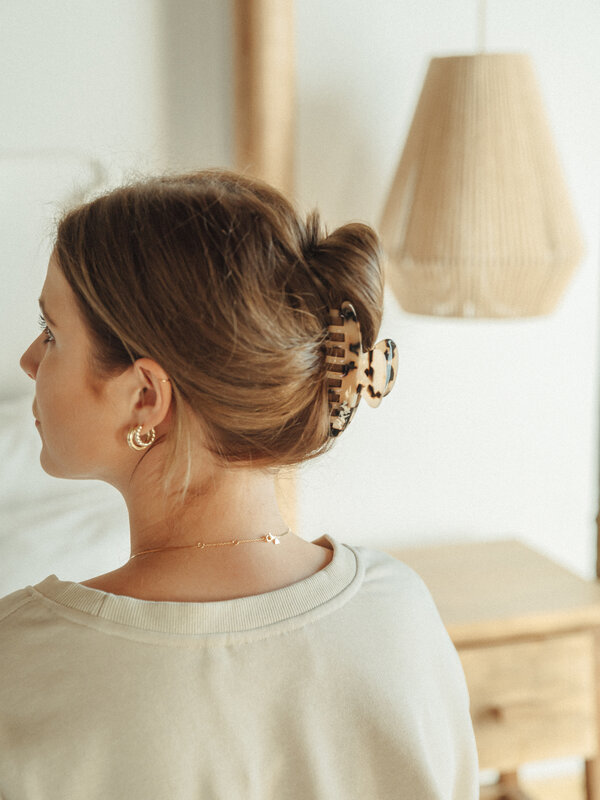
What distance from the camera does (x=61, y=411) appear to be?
0.79 metres

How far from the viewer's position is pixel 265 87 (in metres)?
1.44

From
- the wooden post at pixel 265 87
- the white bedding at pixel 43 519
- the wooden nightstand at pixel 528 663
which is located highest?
the wooden post at pixel 265 87

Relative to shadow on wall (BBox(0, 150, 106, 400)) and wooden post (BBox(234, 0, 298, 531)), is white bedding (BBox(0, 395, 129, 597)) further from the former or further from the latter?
wooden post (BBox(234, 0, 298, 531))

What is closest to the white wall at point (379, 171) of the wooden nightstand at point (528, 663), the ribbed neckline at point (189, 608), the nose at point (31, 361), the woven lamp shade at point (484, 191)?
the woven lamp shade at point (484, 191)

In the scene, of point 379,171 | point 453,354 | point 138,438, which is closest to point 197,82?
point 379,171

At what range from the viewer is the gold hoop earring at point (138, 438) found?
76cm

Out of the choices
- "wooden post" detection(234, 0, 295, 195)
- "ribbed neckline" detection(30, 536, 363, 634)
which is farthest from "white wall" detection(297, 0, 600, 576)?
"ribbed neckline" detection(30, 536, 363, 634)

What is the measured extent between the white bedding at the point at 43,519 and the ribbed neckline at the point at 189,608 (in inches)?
14.4

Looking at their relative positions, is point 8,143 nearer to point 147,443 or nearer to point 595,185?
point 147,443

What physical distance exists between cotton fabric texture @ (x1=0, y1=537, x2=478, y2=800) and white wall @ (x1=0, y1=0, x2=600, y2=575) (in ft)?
2.74

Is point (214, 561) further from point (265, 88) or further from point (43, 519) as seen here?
point (265, 88)

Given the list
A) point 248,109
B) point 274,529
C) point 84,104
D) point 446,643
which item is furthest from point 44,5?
point 446,643

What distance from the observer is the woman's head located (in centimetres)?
69

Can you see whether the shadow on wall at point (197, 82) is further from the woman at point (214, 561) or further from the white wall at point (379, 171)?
the woman at point (214, 561)
